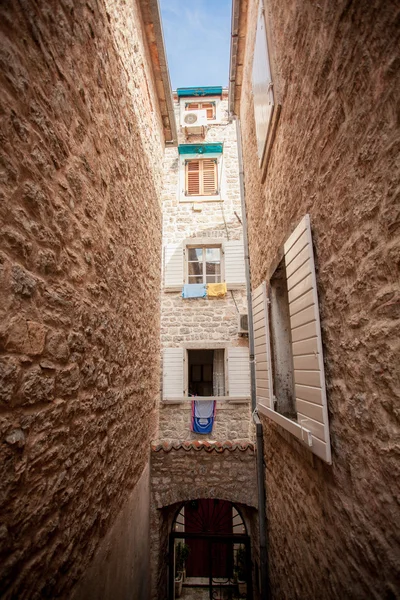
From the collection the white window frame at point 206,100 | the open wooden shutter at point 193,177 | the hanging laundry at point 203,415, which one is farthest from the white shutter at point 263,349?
the white window frame at point 206,100

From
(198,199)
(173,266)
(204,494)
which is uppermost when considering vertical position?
(198,199)

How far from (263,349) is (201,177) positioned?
6359 millimetres

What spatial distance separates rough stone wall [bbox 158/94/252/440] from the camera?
6.61 m

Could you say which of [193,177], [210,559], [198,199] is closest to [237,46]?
[198,199]

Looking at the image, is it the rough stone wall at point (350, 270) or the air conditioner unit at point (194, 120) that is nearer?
the rough stone wall at point (350, 270)

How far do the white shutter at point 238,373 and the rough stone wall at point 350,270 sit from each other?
4043 millimetres

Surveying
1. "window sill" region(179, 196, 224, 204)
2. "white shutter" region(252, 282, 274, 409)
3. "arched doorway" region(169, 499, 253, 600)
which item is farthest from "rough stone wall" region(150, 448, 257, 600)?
"window sill" region(179, 196, 224, 204)

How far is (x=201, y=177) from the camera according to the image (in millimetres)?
8438

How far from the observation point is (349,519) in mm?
1592

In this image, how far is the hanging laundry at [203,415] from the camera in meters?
6.54

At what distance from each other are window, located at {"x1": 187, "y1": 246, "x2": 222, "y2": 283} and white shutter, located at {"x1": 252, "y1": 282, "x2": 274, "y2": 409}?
3.65m

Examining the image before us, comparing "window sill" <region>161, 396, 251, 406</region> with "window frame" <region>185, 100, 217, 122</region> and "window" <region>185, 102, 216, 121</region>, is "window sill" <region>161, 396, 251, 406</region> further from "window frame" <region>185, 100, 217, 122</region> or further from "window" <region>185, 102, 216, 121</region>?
"window" <region>185, 102, 216, 121</region>

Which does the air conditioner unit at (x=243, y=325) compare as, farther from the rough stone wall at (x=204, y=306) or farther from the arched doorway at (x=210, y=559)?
the arched doorway at (x=210, y=559)

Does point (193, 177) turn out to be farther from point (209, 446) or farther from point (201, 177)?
point (209, 446)
